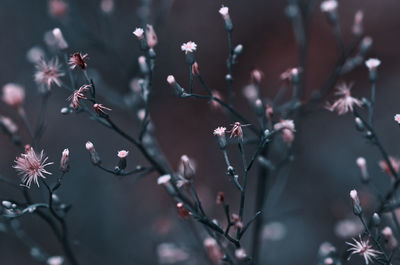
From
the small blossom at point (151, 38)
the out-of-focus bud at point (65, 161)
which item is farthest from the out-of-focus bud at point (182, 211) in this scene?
the small blossom at point (151, 38)

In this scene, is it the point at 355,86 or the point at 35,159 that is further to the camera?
the point at 355,86

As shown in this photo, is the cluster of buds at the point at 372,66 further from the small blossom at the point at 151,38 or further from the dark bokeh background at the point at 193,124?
the dark bokeh background at the point at 193,124

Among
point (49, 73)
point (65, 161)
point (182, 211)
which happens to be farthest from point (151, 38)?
point (182, 211)

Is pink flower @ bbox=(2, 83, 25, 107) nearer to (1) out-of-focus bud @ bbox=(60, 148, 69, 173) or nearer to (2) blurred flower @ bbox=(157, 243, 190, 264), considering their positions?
(1) out-of-focus bud @ bbox=(60, 148, 69, 173)

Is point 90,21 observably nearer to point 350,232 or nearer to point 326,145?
point 326,145

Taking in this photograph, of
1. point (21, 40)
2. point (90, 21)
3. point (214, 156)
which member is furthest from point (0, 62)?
point (214, 156)

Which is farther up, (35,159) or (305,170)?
(305,170)

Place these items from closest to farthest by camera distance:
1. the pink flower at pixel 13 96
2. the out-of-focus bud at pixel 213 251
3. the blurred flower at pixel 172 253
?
the out-of-focus bud at pixel 213 251, the pink flower at pixel 13 96, the blurred flower at pixel 172 253

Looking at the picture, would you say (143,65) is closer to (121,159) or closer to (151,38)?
(151,38)
